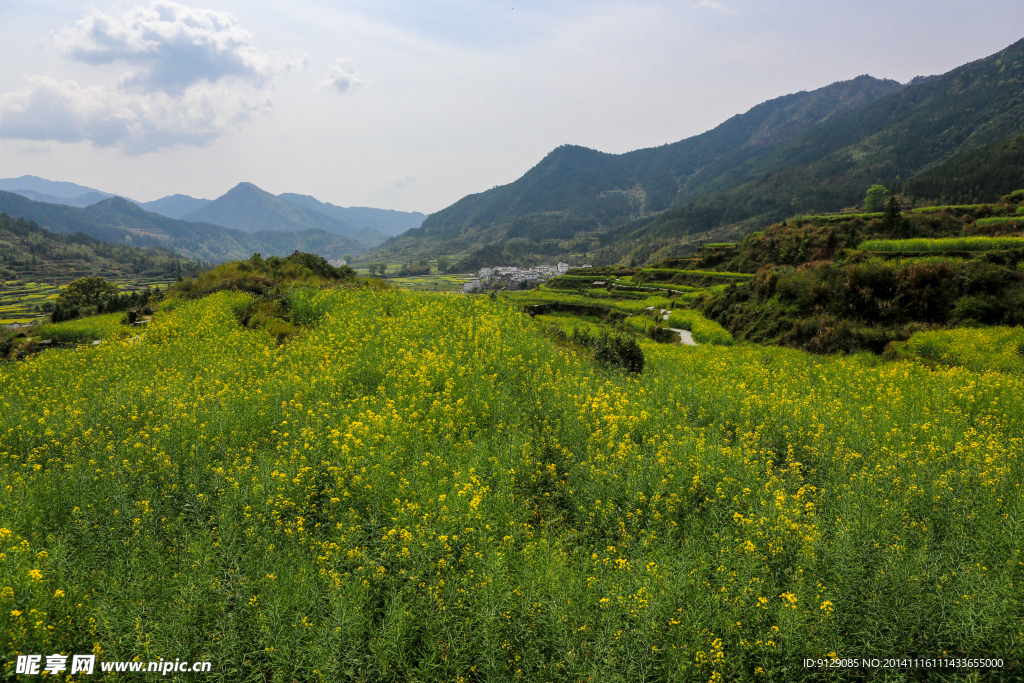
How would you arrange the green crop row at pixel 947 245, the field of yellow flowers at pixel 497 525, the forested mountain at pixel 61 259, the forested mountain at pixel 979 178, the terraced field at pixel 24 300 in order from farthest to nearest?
the forested mountain at pixel 61 259, the forested mountain at pixel 979 178, the terraced field at pixel 24 300, the green crop row at pixel 947 245, the field of yellow flowers at pixel 497 525

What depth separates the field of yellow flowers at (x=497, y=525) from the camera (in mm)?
4141

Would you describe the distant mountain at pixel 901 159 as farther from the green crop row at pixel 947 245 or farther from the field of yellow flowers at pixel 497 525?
the field of yellow flowers at pixel 497 525

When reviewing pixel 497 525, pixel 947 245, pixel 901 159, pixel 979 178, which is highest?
pixel 901 159

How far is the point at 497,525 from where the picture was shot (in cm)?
602

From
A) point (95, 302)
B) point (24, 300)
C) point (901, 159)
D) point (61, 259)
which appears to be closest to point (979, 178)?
point (901, 159)

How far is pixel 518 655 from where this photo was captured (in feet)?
13.9

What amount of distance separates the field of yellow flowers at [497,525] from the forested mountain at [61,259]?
14662cm

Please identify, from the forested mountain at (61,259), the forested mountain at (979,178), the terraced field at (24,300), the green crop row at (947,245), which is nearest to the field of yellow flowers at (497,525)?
the green crop row at (947,245)

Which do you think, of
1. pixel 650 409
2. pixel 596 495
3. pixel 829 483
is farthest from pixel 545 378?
pixel 829 483

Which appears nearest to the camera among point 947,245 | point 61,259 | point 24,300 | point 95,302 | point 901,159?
point 947,245

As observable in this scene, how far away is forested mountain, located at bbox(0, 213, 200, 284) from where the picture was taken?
11594cm

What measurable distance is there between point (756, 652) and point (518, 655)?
2279mm

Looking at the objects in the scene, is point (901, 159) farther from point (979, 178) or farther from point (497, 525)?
point (497, 525)

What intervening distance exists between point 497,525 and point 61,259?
190 m
